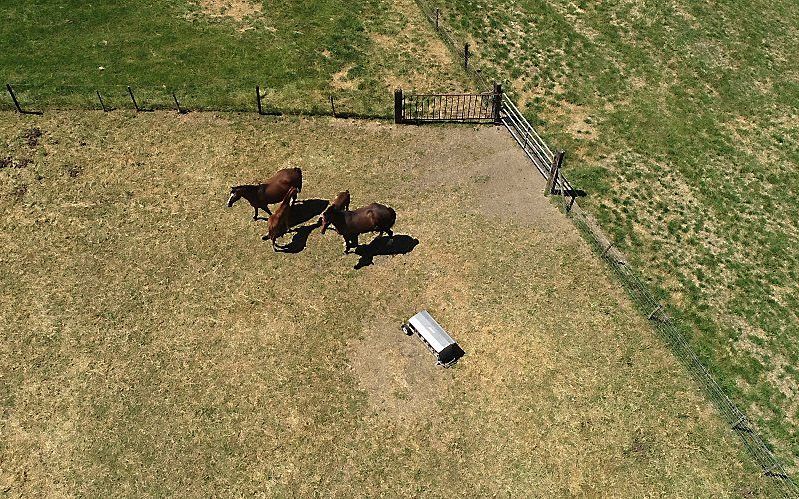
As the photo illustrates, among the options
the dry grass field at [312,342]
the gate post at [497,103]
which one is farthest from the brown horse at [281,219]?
the gate post at [497,103]

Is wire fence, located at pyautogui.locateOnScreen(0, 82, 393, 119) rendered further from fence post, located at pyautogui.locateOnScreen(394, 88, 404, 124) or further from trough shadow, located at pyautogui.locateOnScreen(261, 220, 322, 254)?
trough shadow, located at pyautogui.locateOnScreen(261, 220, 322, 254)

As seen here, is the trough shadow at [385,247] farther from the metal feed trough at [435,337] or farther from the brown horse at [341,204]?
the metal feed trough at [435,337]

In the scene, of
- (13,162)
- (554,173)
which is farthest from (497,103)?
(13,162)

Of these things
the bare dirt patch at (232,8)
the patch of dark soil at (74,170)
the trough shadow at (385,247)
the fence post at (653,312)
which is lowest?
the fence post at (653,312)

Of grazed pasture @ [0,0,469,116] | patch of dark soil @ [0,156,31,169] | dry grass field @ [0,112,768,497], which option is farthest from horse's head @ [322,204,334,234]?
patch of dark soil @ [0,156,31,169]

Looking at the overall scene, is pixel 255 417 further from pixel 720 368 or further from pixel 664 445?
pixel 720 368

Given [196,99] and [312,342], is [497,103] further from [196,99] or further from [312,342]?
[312,342]
